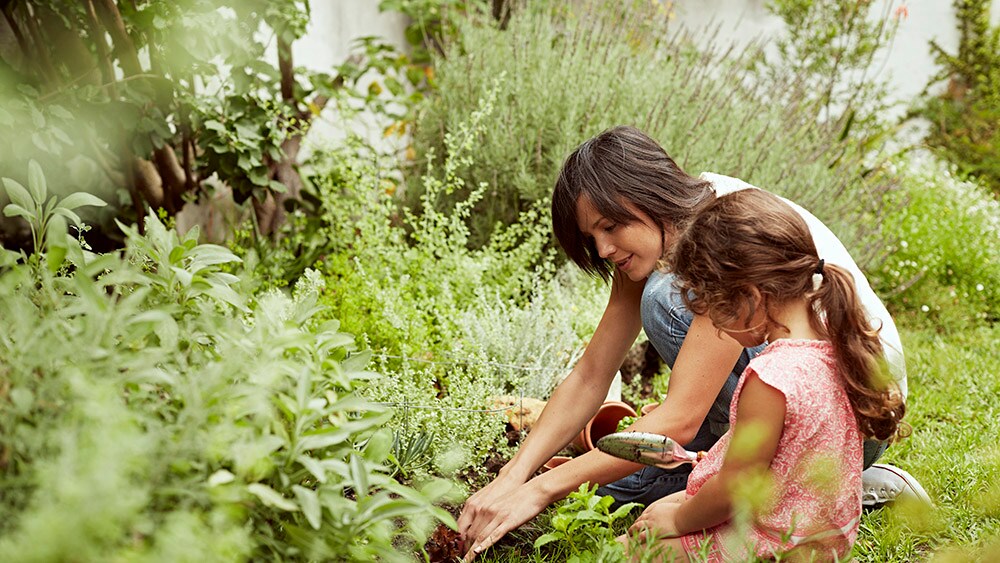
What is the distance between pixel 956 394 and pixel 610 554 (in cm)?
233

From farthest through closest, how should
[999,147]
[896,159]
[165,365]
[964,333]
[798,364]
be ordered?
[999,147]
[896,159]
[964,333]
[798,364]
[165,365]

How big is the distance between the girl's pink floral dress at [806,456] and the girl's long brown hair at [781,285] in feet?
0.13

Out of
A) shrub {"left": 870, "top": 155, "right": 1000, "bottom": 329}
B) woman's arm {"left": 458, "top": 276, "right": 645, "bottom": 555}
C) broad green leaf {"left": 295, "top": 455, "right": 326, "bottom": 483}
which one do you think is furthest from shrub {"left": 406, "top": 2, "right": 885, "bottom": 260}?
broad green leaf {"left": 295, "top": 455, "right": 326, "bottom": 483}

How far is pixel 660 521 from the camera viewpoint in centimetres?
179

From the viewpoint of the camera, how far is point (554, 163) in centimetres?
379

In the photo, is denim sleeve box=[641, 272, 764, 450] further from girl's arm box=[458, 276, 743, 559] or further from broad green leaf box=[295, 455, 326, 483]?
broad green leaf box=[295, 455, 326, 483]

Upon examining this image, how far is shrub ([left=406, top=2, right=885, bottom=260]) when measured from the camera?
12.5 feet

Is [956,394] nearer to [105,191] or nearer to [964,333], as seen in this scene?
[964,333]

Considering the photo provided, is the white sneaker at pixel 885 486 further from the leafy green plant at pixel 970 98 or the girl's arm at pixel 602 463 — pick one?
the leafy green plant at pixel 970 98

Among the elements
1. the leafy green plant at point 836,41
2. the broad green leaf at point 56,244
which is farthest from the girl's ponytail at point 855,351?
the leafy green plant at point 836,41

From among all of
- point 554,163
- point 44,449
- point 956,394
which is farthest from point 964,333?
point 44,449

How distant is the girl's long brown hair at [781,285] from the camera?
1.60 m

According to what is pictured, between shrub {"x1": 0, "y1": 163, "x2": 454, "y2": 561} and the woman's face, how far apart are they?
3.08 feet

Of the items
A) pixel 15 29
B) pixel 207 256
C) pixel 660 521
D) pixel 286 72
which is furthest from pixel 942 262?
pixel 15 29
